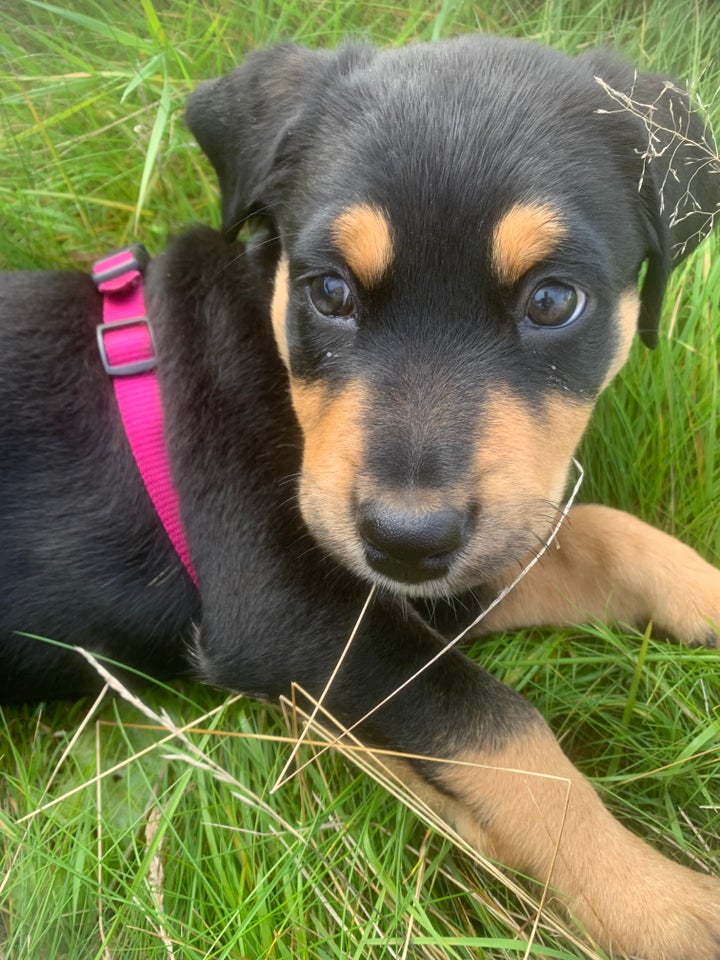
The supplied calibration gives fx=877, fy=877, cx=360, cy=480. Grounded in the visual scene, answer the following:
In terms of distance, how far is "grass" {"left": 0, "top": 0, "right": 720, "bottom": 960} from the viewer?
2.24 meters

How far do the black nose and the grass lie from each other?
700mm

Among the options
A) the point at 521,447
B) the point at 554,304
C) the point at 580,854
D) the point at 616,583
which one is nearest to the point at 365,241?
the point at 554,304

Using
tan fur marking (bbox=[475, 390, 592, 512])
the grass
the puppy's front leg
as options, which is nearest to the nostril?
tan fur marking (bbox=[475, 390, 592, 512])

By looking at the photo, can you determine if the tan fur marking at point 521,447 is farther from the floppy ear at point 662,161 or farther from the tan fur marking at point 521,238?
the floppy ear at point 662,161

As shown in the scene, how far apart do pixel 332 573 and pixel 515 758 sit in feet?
2.04

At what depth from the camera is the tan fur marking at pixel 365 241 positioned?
1853mm

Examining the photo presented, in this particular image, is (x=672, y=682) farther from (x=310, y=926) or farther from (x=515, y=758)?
(x=310, y=926)

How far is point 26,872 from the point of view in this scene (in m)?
2.32

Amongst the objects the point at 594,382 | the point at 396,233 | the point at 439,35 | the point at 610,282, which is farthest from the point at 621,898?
the point at 439,35

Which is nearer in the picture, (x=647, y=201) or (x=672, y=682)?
(x=647, y=201)

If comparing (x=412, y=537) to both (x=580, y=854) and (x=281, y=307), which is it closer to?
(x=281, y=307)

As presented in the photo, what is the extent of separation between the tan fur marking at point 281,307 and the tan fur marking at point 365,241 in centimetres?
29

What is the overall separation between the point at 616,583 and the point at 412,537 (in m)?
1.17

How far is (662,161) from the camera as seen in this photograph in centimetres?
205
